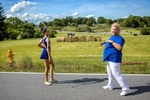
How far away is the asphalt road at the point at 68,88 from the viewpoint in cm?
441

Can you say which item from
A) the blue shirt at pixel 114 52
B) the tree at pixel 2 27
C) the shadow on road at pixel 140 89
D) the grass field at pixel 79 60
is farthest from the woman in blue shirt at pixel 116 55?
the tree at pixel 2 27

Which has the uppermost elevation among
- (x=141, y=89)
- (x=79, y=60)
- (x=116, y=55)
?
(x=116, y=55)

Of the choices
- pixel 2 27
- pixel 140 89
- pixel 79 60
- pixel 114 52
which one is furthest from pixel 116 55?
pixel 2 27

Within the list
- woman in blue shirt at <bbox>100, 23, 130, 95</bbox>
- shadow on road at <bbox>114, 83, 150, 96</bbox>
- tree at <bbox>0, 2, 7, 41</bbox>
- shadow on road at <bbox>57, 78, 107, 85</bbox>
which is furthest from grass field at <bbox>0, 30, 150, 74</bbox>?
tree at <bbox>0, 2, 7, 41</bbox>

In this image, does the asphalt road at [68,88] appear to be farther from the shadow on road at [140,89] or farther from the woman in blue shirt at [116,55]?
the woman in blue shirt at [116,55]

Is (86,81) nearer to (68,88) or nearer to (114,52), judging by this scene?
(68,88)

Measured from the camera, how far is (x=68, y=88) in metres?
5.05

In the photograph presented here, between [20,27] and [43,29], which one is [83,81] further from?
[20,27]

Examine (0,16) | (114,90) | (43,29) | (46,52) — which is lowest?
(114,90)

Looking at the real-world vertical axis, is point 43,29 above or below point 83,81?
above

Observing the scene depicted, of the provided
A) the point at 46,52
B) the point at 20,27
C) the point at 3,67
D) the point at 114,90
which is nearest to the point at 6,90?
the point at 46,52

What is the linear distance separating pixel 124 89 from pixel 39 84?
2.28 metres

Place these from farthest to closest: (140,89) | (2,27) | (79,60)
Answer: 1. (2,27)
2. (79,60)
3. (140,89)

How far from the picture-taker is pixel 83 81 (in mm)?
5719
